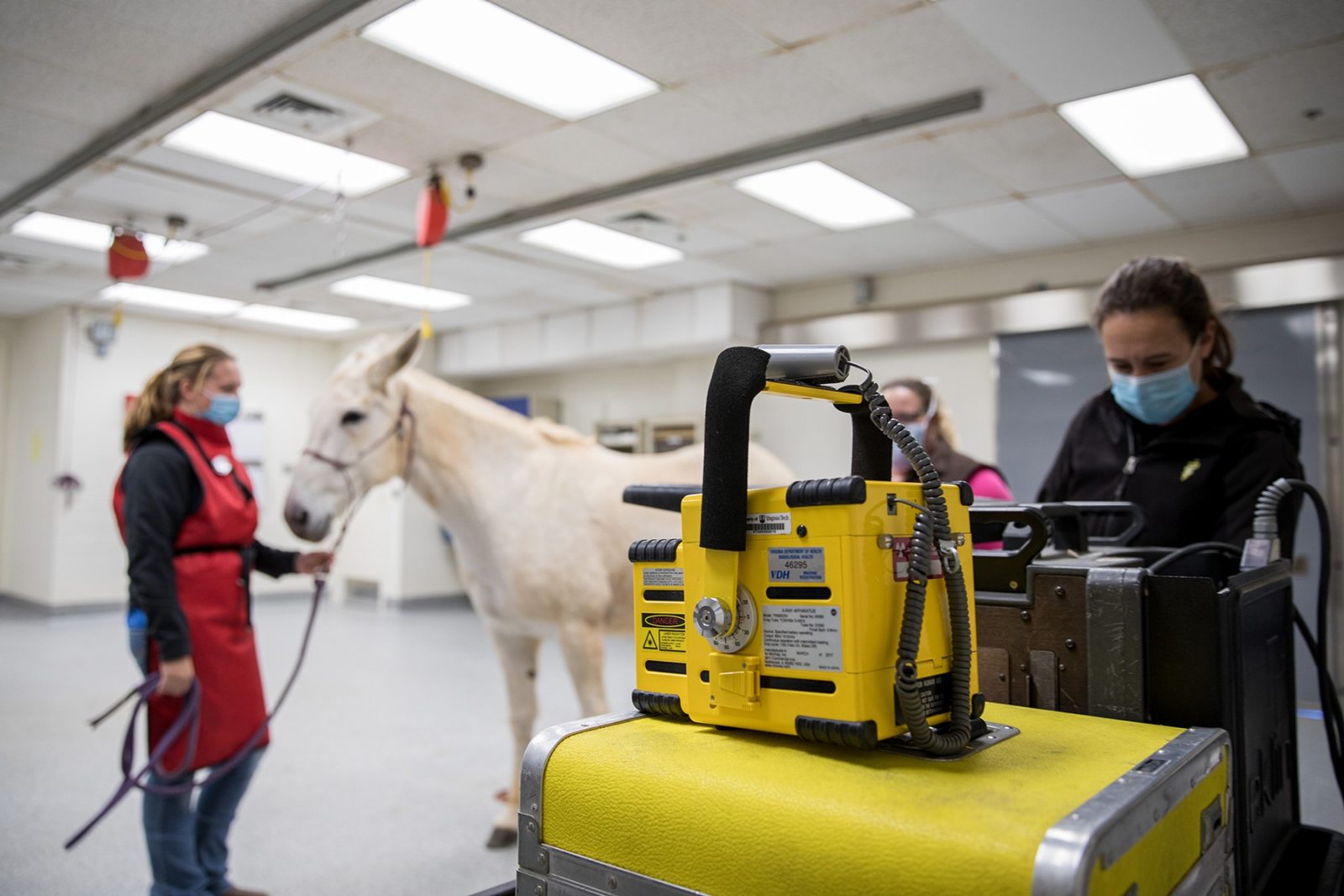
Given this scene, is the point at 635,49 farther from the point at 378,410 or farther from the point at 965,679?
the point at 965,679

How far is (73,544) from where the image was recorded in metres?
8.02

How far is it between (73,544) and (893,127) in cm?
809

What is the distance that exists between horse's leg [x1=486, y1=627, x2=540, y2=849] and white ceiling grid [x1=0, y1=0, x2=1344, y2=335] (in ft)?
6.94

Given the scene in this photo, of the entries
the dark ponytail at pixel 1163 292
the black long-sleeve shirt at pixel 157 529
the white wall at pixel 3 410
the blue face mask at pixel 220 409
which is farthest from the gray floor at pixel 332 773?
the white wall at pixel 3 410

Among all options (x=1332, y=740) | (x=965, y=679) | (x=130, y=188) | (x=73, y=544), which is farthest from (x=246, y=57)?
(x=73, y=544)

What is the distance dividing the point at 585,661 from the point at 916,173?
3.14 m

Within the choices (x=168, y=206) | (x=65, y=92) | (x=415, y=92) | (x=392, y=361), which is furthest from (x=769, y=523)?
Answer: (x=168, y=206)

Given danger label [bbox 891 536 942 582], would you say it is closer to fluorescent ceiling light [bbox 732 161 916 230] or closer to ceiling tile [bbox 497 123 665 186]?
ceiling tile [bbox 497 123 665 186]

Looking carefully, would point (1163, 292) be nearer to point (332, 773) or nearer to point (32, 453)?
point (332, 773)

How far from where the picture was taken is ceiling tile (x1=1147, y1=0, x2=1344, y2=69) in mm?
2848

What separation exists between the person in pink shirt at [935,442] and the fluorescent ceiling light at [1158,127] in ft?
5.19

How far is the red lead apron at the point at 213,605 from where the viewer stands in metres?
2.18

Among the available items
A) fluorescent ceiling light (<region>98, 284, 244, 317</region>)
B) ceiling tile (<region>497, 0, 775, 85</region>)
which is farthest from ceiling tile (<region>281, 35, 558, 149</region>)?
fluorescent ceiling light (<region>98, 284, 244, 317</region>)

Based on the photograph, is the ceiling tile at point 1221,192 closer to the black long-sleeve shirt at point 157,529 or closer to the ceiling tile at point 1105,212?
the ceiling tile at point 1105,212
